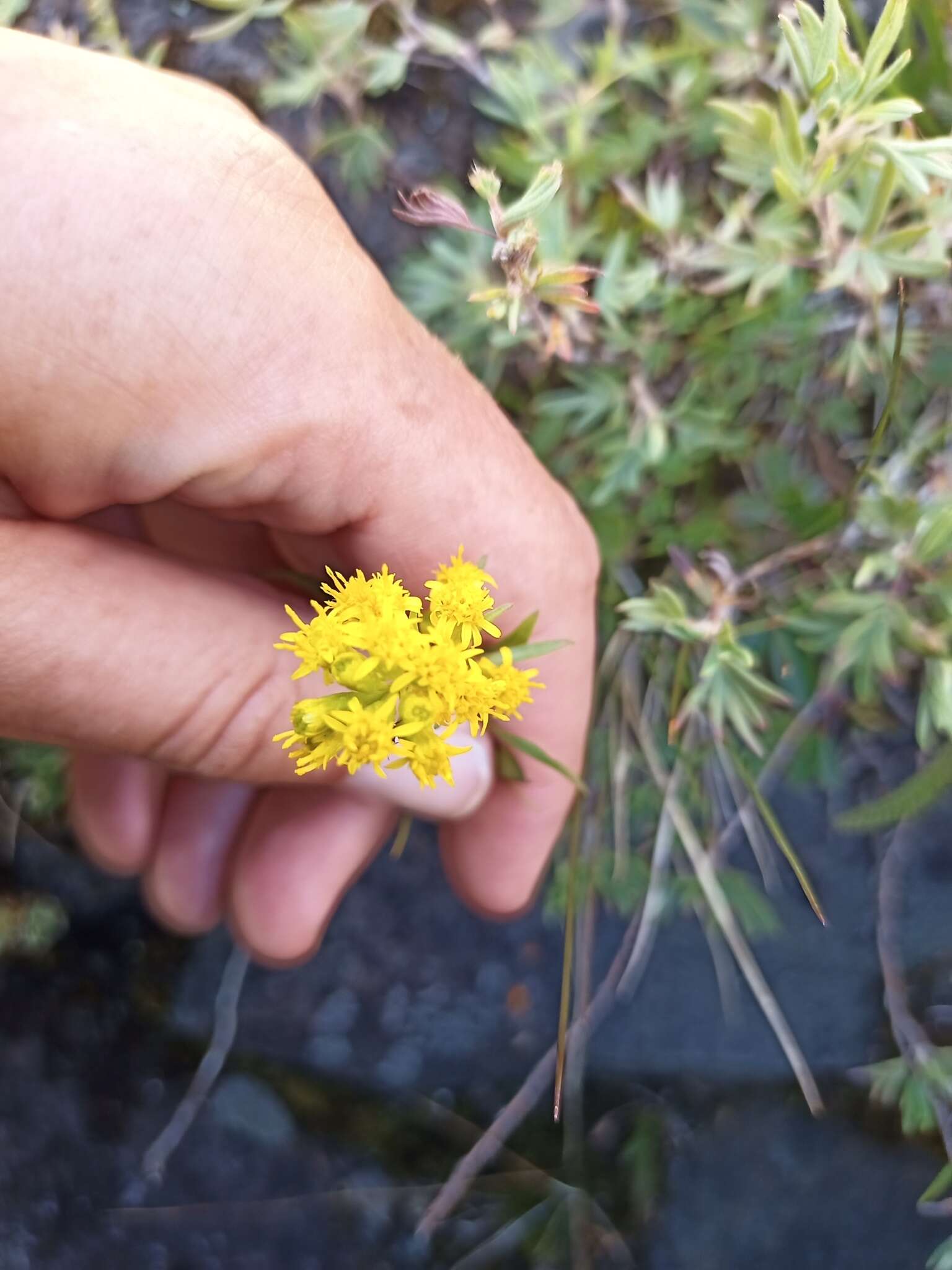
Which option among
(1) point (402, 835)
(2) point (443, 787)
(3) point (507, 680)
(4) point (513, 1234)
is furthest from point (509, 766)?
(4) point (513, 1234)

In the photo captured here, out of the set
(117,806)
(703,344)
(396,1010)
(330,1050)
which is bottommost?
(330,1050)

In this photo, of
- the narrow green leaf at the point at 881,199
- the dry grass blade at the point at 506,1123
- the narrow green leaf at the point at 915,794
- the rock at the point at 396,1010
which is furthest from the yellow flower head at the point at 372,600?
the rock at the point at 396,1010

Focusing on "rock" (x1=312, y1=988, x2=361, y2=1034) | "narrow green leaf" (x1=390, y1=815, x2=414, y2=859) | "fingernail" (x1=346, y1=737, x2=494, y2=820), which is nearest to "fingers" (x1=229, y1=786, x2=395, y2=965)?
"narrow green leaf" (x1=390, y1=815, x2=414, y2=859)

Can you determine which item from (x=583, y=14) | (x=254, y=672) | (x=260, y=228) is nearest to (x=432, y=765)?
(x=254, y=672)

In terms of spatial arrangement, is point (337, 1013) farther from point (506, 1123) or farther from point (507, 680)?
point (507, 680)

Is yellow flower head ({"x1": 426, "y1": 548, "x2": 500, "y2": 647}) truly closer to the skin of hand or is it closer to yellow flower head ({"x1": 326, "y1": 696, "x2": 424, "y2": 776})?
yellow flower head ({"x1": 326, "y1": 696, "x2": 424, "y2": 776})

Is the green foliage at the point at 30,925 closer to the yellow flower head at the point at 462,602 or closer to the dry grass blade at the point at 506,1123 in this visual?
the dry grass blade at the point at 506,1123
